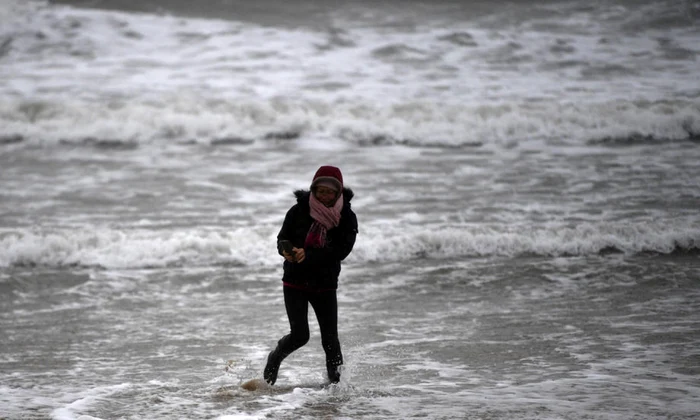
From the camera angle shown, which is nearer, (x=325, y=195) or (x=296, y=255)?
(x=296, y=255)

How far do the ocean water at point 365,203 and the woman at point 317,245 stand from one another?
23.4 inches

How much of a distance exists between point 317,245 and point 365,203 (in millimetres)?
7183

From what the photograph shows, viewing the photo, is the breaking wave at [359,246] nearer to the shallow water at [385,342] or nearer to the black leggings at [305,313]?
the shallow water at [385,342]

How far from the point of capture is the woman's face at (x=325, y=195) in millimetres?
5406

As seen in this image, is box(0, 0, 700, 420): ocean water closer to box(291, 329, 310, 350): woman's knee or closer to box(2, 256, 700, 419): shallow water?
box(2, 256, 700, 419): shallow water

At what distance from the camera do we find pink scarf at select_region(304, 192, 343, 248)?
544 centimetres

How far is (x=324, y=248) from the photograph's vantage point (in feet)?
18.0

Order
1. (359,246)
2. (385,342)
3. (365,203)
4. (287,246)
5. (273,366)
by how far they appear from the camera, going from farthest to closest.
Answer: (365,203), (359,246), (385,342), (273,366), (287,246)

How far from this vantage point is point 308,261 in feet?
18.0

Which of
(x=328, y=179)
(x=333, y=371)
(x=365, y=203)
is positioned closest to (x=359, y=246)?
(x=365, y=203)

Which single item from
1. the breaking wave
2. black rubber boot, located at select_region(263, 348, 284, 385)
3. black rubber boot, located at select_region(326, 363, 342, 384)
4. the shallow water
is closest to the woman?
black rubber boot, located at select_region(263, 348, 284, 385)

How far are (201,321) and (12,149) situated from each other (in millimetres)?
9843

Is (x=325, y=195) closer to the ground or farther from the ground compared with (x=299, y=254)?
farther from the ground

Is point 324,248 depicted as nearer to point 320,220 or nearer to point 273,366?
point 320,220
